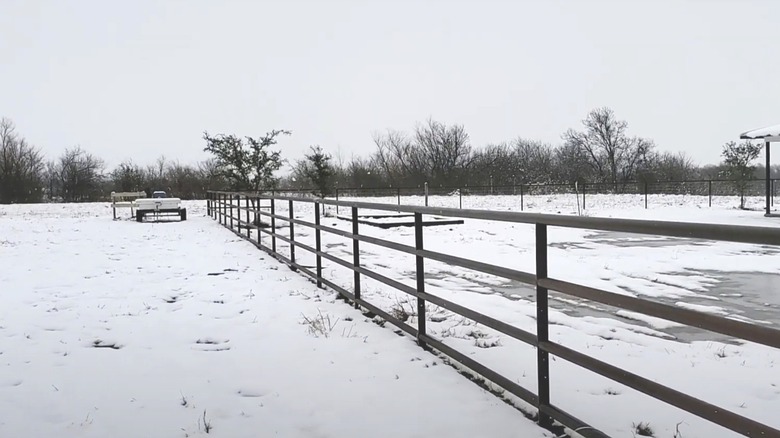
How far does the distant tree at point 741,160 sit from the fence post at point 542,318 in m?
24.1

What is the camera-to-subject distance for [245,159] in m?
18.2

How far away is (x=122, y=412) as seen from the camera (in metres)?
2.87

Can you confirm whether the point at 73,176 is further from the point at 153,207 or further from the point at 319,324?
the point at 319,324

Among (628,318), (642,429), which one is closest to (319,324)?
(642,429)

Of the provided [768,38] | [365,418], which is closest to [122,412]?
[365,418]

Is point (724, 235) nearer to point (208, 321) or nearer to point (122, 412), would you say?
point (122, 412)

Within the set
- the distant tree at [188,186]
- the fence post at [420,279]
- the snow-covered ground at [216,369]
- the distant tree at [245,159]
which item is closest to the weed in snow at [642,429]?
the snow-covered ground at [216,369]

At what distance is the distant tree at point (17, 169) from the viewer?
4141 cm

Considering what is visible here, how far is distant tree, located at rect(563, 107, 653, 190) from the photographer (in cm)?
5756

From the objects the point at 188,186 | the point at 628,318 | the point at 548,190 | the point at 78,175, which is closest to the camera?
the point at 628,318

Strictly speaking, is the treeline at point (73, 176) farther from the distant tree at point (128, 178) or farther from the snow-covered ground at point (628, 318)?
the snow-covered ground at point (628, 318)

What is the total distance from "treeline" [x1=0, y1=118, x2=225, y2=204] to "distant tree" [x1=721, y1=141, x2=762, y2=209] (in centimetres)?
3021

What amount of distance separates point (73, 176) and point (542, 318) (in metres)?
53.5

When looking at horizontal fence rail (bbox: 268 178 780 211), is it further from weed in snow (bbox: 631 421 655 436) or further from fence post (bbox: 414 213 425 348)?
weed in snow (bbox: 631 421 655 436)
